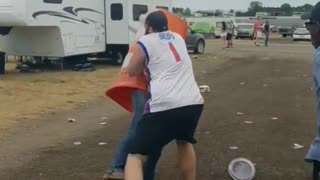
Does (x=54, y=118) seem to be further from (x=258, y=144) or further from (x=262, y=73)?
(x=262, y=73)

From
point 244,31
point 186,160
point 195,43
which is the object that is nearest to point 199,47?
point 195,43

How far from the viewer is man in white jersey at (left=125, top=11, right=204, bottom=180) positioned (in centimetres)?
451

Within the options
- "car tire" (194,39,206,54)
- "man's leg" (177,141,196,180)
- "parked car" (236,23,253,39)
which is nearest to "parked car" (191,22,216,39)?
"parked car" (236,23,253,39)

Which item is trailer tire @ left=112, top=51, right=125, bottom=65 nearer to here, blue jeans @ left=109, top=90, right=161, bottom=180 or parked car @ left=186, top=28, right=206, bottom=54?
parked car @ left=186, top=28, right=206, bottom=54

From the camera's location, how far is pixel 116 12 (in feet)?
69.1

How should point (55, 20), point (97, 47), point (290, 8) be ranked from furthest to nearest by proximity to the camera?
1. point (290, 8)
2. point (97, 47)
3. point (55, 20)

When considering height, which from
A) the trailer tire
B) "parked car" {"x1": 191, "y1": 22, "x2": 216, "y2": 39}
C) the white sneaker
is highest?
the white sneaker

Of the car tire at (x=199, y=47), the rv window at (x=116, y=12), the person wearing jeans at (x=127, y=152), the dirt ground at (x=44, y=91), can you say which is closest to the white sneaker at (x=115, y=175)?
the person wearing jeans at (x=127, y=152)

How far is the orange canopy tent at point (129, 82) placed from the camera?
508 centimetres

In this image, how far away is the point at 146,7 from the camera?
22.1 meters

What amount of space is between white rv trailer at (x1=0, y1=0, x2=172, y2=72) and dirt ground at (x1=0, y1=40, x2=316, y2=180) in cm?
581

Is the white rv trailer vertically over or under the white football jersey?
under

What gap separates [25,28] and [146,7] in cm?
517

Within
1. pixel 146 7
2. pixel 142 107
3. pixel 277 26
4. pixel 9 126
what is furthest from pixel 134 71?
pixel 277 26
